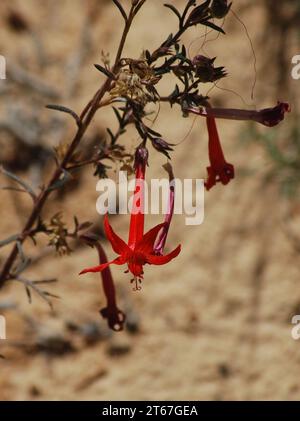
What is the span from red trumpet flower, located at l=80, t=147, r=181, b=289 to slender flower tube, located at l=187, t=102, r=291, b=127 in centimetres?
25

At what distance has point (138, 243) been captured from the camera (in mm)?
2402

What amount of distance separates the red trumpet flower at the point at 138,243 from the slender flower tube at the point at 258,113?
25 centimetres

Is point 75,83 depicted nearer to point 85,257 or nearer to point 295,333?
point 85,257

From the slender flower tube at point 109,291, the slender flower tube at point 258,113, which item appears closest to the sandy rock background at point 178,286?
the slender flower tube at point 109,291

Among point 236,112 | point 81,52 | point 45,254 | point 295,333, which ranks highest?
point 81,52

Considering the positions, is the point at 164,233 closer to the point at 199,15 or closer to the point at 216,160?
the point at 216,160

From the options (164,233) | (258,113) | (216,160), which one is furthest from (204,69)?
(164,233)

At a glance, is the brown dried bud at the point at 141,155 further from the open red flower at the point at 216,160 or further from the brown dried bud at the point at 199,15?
the brown dried bud at the point at 199,15

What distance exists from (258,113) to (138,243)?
0.62 metres

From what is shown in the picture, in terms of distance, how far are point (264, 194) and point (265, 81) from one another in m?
0.86

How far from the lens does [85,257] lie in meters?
5.20

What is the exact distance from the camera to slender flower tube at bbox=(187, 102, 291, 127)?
2.48 meters

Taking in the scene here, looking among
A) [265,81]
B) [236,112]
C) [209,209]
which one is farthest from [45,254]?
[236,112]

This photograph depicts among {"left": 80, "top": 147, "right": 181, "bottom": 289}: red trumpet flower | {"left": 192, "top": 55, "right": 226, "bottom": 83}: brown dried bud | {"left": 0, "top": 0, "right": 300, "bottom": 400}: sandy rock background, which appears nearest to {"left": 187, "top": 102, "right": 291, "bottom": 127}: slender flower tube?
{"left": 192, "top": 55, "right": 226, "bottom": 83}: brown dried bud
